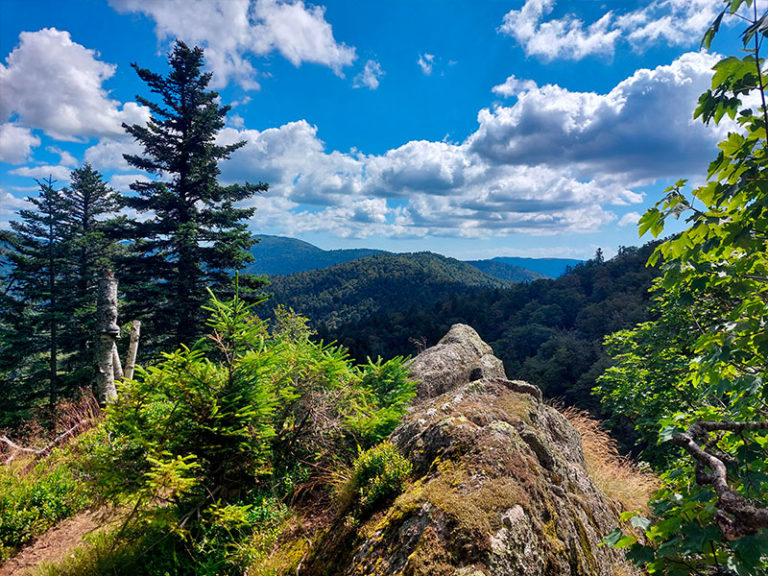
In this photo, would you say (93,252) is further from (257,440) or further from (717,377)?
(717,377)

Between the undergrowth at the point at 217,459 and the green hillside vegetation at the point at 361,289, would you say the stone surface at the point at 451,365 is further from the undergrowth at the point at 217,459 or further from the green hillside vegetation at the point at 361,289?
the green hillside vegetation at the point at 361,289

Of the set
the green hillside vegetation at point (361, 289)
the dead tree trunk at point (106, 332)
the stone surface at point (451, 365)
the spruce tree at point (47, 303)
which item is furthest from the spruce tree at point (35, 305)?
the green hillside vegetation at point (361, 289)

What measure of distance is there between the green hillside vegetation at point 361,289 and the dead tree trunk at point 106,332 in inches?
4953

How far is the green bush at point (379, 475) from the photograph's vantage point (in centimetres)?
319

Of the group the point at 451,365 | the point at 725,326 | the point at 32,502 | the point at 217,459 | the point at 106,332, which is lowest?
the point at 32,502

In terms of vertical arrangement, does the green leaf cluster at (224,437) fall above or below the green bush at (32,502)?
above

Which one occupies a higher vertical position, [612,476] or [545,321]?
[612,476]

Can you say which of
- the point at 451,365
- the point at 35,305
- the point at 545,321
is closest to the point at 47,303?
the point at 35,305

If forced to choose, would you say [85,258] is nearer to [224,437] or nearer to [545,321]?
[224,437]

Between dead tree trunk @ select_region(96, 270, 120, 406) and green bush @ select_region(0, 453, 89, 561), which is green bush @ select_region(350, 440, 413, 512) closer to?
green bush @ select_region(0, 453, 89, 561)

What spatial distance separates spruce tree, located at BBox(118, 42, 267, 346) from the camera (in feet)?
55.9

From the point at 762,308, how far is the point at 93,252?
28287 millimetres

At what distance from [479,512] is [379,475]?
1.04m

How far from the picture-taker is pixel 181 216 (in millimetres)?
17688
